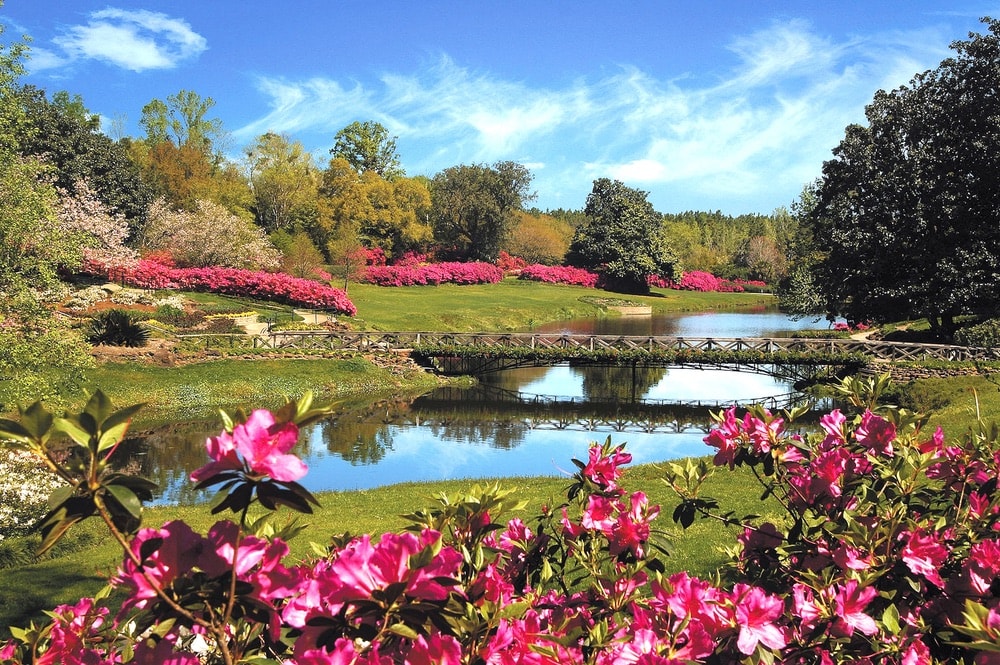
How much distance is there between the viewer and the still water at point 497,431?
16891 mm

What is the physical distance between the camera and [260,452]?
1.55 m

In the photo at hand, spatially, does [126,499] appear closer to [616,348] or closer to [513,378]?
[616,348]

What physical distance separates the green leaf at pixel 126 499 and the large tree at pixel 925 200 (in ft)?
94.5

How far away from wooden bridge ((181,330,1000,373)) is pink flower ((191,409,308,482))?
27.1m

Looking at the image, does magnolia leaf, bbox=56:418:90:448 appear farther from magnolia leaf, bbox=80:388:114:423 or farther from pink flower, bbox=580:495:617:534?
pink flower, bbox=580:495:617:534

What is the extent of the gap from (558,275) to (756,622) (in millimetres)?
70306

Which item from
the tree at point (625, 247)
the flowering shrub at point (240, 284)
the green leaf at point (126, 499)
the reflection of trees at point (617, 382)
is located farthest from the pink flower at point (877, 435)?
the tree at point (625, 247)

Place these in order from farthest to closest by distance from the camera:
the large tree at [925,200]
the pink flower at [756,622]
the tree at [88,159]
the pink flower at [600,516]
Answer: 1. the tree at [88,159]
2. the large tree at [925,200]
3. the pink flower at [600,516]
4. the pink flower at [756,622]

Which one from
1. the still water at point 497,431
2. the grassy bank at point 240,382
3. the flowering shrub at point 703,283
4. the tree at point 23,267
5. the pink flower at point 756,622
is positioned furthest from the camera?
the flowering shrub at point 703,283

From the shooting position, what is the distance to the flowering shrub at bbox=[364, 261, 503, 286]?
58.4 metres

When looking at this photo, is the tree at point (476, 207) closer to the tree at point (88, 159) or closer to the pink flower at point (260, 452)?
the tree at point (88, 159)

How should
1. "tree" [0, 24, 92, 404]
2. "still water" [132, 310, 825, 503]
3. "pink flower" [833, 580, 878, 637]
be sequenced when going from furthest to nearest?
1. "still water" [132, 310, 825, 503]
2. "tree" [0, 24, 92, 404]
3. "pink flower" [833, 580, 878, 637]

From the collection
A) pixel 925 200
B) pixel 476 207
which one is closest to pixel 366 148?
pixel 476 207

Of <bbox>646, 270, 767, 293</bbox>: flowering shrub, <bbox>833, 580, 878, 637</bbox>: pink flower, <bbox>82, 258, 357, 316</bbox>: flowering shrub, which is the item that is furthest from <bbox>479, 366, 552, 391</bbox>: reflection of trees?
<bbox>646, 270, 767, 293</bbox>: flowering shrub
